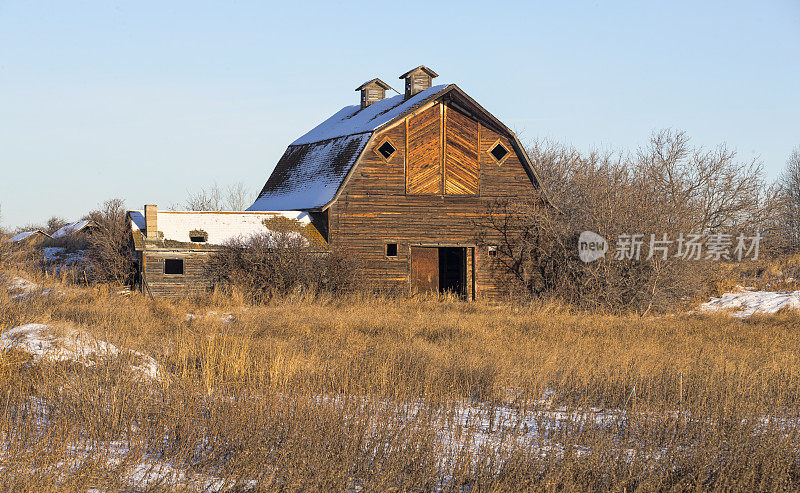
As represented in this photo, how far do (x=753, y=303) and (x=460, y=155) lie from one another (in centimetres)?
1093

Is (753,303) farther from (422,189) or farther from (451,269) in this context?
(422,189)

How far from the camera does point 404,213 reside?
24875mm

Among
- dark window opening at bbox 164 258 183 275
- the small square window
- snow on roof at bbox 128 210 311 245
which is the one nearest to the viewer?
snow on roof at bbox 128 210 311 245

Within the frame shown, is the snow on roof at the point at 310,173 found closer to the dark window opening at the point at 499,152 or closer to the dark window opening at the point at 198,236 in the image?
the dark window opening at the point at 198,236

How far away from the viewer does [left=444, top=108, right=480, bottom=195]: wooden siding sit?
Result: 2506cm

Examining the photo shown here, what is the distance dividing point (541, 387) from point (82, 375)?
17.6 ft

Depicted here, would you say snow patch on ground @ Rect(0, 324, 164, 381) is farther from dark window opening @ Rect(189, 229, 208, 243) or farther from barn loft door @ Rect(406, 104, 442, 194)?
barn loft door @ Rect(406, 104, 442, 194)

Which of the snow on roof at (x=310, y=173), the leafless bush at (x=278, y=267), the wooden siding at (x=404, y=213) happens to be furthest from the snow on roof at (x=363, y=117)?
the leafless bush at (x=278, y=267)

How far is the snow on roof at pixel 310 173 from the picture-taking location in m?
24.8

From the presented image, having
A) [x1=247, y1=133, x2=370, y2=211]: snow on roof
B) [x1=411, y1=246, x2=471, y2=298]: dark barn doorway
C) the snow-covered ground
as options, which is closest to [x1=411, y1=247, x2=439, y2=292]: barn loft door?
[x1=411, y1=246, x2=471, y2=298]: dark barn doorway

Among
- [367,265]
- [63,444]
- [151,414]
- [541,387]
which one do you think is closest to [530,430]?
[541,387]

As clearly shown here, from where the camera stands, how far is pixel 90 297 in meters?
19.3

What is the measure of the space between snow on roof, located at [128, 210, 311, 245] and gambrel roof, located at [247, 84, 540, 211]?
1640 millimetres

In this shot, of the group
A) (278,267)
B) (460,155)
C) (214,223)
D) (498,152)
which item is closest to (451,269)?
(460,155)
